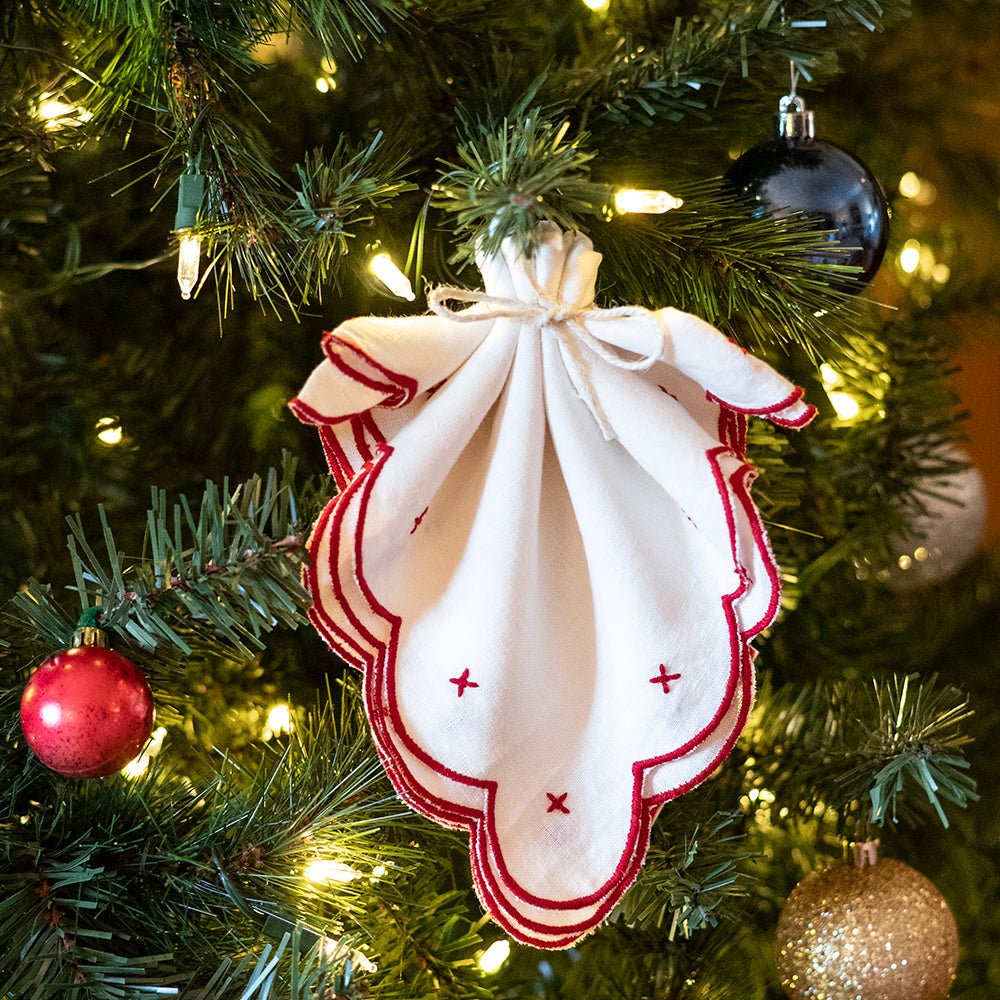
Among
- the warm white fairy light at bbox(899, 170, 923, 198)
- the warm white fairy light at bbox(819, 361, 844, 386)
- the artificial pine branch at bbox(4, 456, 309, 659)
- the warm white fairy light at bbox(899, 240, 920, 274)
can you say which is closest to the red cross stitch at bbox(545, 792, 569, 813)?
the artificial pine branch at bbox(4, 456, 309, 659)

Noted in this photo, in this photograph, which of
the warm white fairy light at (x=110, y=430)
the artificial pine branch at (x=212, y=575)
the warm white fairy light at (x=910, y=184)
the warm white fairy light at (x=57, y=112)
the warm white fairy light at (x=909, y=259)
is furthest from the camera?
the warm white fairy light at (x=910, y=184)

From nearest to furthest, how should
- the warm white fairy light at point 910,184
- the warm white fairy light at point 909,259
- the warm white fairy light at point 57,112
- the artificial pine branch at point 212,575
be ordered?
the artificial pine branch at point 212,575, the warm white fairy light at point 57,112, the warm white fairy light at point 909,259, the warm white fairy light at point 910,184

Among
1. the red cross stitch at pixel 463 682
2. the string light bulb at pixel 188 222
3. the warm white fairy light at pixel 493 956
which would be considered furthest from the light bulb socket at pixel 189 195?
the warm white fairy light at pixel 493 956

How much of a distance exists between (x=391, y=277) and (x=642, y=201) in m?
0.10

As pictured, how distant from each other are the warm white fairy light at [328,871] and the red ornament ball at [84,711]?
0.31 ft

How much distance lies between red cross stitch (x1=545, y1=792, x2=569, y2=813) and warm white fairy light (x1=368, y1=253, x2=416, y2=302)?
0.21m

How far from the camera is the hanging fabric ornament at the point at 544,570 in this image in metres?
0.38

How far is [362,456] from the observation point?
1.30ft

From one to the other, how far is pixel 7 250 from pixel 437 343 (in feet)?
1.09

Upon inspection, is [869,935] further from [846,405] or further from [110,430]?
[110,430]

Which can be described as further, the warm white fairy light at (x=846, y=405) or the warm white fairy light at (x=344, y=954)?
the warm white fairy light at (x=846, y=405)

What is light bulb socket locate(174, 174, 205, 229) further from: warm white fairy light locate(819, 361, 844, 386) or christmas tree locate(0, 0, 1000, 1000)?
warm white fairy light locate(819, 361, 844, 386)

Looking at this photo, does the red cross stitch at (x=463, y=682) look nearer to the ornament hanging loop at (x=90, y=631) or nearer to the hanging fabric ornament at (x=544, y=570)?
the hanging fabric ornament at (x=544, y=570)

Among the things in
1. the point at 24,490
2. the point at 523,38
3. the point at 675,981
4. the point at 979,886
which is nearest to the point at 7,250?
the point at 24,490
